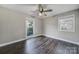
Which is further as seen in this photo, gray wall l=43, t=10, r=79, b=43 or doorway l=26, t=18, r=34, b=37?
doorway l=26, t=18, r=34, b=37

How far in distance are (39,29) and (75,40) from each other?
3.01 ft

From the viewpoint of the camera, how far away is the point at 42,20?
1.70 m

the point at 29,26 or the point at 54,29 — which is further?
the point at 29,26

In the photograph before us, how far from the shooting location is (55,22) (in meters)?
1.48

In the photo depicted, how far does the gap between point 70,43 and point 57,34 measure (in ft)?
1.17

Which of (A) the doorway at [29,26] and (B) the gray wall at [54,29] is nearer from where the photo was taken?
(B) the gray wall at [54,29]
